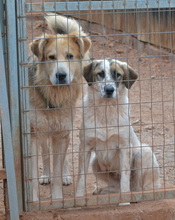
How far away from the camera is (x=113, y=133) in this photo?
200 inches

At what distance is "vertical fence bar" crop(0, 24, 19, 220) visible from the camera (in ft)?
12.5

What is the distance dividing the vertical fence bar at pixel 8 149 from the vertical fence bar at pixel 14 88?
252 millimetres

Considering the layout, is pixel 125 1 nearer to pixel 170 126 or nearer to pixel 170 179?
pixel 170 179

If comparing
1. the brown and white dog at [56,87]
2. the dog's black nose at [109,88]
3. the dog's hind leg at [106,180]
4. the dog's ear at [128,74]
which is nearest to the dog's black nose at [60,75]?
the brown and white dog at [56,87]

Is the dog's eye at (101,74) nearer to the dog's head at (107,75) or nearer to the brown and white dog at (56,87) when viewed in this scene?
the dog's head at (107,75)

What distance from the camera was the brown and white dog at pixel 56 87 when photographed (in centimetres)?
502

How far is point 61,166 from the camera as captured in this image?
17.6ft

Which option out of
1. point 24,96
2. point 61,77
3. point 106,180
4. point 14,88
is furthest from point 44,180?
point 14,88

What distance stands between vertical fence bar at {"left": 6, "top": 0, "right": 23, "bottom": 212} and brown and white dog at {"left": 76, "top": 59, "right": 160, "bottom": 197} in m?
0.88

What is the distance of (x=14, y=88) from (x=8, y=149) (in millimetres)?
515

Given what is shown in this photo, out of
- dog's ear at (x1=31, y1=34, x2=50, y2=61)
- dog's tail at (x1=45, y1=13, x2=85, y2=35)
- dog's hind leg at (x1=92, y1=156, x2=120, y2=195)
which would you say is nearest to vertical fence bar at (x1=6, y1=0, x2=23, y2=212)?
dog's ear at (x1=31, y1=34, x2=50, y2=61)

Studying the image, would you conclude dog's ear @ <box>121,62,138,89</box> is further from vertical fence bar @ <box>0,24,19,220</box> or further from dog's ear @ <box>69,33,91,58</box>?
vertical fence bar @ <box>0,24,19,220</box>

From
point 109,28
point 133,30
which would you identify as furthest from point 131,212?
point 109,28

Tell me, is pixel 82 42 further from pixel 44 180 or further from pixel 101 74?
pixel 44 180
